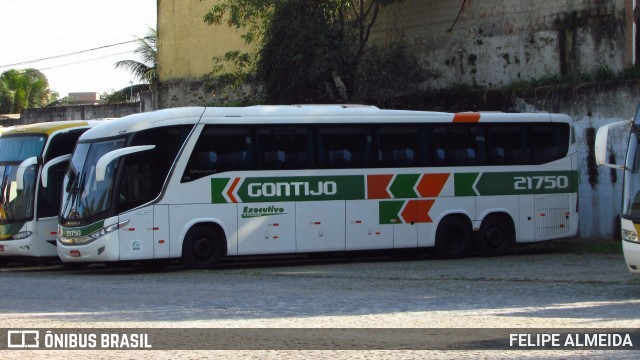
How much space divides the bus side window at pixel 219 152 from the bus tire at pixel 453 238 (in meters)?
4.75

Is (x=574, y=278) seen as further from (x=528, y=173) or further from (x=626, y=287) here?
(x=528, y=173)

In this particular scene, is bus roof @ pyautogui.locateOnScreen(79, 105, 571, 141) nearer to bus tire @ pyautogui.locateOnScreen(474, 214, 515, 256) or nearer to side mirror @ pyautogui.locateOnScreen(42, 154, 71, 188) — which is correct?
side mirror @ pyautogui.locateOnScreen(42, 154, 71, 188)

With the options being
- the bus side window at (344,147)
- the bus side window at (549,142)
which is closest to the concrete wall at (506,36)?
the bus side window at (549,142)

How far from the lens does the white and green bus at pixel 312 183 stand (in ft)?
64.3

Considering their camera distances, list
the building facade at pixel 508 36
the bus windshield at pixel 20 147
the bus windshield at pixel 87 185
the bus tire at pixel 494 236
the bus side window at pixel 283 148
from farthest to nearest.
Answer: the building facade at pixel 508 36 < the bus tire at pixel 494 236 < the bus windshield at pixel 20 147 < the bus side window at pixel 283 148 < the bus windshield at pixel 87 185

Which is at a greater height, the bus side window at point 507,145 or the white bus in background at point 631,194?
the bus side window at point 507,145

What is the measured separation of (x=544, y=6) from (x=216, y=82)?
1106 centimetres

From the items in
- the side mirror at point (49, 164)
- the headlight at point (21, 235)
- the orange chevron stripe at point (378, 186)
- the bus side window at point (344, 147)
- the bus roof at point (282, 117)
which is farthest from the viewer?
the headlight at point (21, 235)

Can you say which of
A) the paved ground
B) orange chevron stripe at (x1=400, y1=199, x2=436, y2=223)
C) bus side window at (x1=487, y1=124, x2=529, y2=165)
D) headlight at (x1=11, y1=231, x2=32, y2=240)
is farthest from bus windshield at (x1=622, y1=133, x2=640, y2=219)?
headlight at (x1=11, y1=231, x2=32, y2=240)

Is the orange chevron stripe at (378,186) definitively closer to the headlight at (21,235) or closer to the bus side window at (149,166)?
the bus side window at (149,166)

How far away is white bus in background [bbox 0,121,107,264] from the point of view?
21844 millimetres

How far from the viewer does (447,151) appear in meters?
22.2

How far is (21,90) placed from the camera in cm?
6072

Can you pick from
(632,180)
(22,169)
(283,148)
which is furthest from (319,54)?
(632,180)
